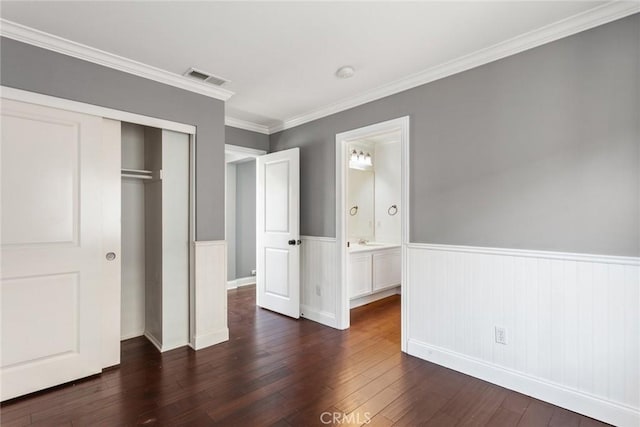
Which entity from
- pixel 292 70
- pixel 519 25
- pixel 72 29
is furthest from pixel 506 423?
pixel 72 29

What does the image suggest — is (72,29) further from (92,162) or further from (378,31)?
(378,31)

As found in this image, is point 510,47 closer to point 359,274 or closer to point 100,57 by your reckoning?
point 359,274

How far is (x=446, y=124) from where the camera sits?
2.66 meters

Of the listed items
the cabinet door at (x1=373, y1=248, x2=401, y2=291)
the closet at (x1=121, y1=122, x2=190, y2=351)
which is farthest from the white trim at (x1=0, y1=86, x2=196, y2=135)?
the cabinet door at (x1=373, y1=248, x2=401, y2=291)

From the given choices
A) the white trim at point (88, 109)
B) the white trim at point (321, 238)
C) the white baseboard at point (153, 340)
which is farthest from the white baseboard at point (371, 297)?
the white trim at point (88, 109)

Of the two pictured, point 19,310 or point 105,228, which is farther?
point 105,228

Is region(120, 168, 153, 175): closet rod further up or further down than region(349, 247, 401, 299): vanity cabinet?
further up

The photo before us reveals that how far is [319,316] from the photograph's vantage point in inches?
146

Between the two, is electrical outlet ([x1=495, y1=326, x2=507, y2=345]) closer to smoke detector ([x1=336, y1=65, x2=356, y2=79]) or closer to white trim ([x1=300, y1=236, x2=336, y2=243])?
white trim ([x1=300, y1=236, x2=336, y2=243])

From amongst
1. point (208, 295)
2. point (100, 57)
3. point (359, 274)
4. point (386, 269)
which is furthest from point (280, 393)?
point (100, 57)

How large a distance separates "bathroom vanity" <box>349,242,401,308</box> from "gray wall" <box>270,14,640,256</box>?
57.0 inches

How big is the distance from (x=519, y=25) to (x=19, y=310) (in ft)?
13.2

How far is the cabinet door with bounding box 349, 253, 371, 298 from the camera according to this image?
409 cm

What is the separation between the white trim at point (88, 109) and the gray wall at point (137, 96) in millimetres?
35
